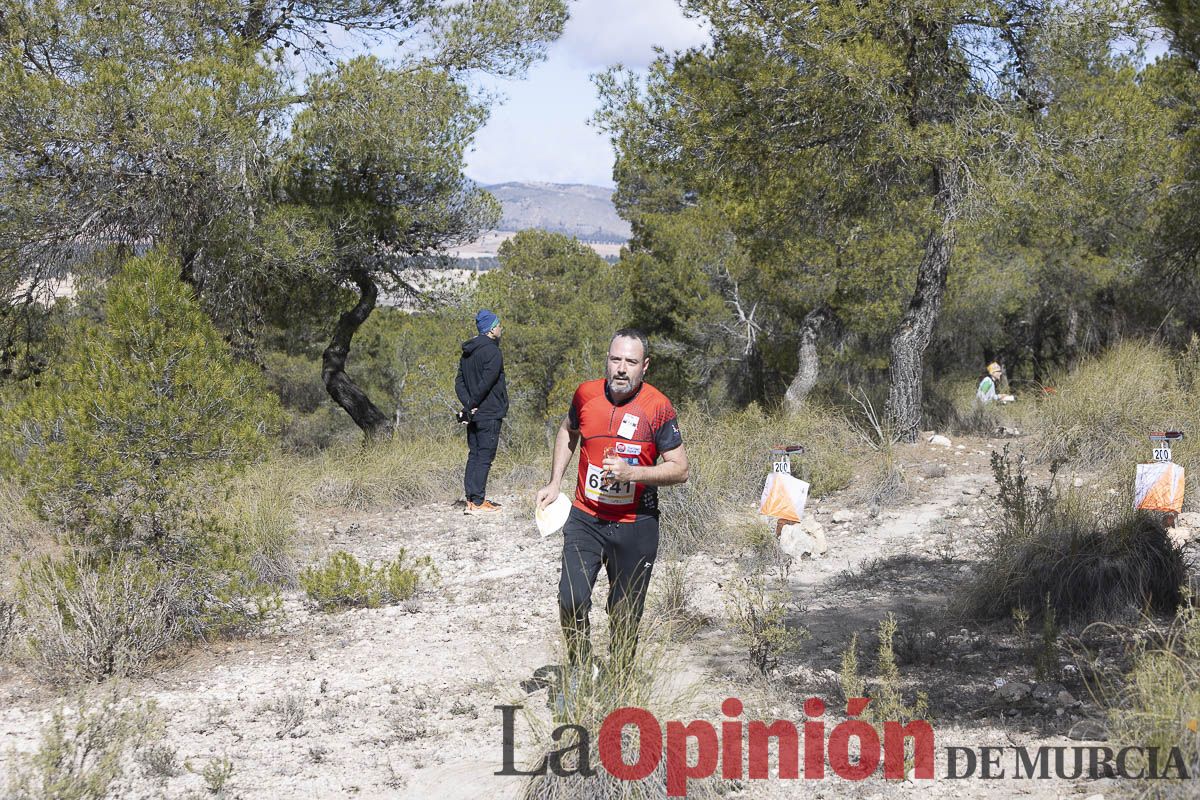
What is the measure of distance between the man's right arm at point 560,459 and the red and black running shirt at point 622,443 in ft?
0.62

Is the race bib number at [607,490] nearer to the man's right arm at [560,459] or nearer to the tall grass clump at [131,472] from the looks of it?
the man's right arm at [560,459]

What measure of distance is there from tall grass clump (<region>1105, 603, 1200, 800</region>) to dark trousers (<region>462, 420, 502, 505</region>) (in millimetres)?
6047

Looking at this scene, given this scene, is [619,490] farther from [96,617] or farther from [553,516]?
[96,617]

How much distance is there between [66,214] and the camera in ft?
32.2

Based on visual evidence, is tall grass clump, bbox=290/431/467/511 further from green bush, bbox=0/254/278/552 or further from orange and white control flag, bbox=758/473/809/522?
orange and white control flag, bbox=758/473/809/522

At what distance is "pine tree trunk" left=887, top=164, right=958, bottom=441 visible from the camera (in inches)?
420

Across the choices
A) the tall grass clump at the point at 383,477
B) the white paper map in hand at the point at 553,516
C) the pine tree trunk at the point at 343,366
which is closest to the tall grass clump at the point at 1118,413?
the white paper map in hand at the point at 553,516

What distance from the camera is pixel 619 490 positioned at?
4324 millimetres

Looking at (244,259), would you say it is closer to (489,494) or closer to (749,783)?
(489,494)

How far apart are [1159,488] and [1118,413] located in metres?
3.61

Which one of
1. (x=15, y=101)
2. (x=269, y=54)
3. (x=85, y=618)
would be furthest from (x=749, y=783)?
(x=269, y=54)

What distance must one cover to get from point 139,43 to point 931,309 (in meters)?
8.40

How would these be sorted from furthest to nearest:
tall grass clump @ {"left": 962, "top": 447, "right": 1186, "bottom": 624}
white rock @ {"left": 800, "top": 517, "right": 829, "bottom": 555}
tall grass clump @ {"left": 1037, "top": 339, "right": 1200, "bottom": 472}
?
tall grass clump @ {"left": 1037, "top": 339, "right": 1200, "bottom": 472}, white rock @ {"left": 800, "top": 517, "right": 829, "bottom": 555}, tall grass clump @ {"left": 962, "top": 447, "right": 1186, "bottom": 624}

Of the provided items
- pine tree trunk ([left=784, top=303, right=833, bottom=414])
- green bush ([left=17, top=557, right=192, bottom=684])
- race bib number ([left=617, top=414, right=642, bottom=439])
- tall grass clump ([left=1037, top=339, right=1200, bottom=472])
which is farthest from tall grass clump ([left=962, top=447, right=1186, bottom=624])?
pine tree trunk ([left=784, top=303, right=833, bottom=414])
